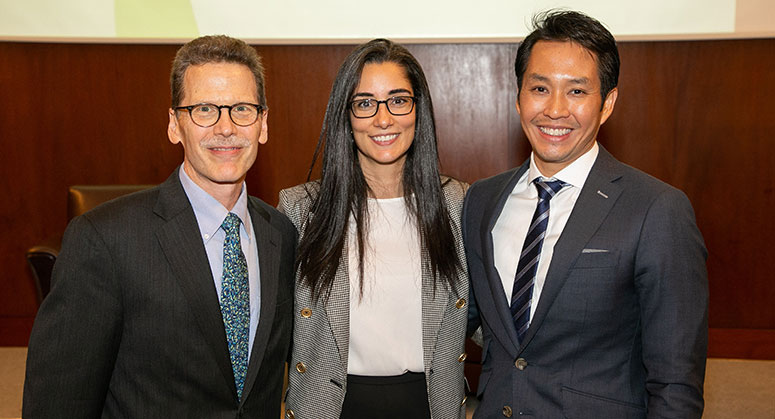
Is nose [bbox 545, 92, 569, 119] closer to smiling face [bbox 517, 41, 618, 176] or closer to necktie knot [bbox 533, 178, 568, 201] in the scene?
smiling face [bbox 517, 41, 618, 176]

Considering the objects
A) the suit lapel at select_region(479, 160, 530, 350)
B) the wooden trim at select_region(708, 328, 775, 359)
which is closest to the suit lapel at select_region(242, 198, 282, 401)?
the suit lapel at select_region(479, 160, 530, 350)

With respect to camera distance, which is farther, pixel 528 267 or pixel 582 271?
pixel 528 267

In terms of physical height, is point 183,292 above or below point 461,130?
below

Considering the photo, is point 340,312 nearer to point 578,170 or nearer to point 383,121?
point 383,121

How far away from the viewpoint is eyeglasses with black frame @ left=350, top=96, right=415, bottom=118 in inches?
88.7

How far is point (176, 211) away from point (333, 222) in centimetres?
62

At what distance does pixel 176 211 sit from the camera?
5.78ft

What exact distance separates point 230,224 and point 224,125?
0.27 m

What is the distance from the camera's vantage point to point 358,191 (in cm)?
233

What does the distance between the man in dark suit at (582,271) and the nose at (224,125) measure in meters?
0.84

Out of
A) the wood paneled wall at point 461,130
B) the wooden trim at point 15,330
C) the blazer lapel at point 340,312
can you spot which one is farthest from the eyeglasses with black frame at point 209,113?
the wooden trim at point 15,330

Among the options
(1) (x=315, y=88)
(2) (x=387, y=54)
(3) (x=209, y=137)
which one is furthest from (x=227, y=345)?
(1) (x=315, y=88)

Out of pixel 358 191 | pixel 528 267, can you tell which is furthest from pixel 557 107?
pixel 358 191

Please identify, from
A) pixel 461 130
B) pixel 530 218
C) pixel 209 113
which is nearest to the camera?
pixel 209 113
